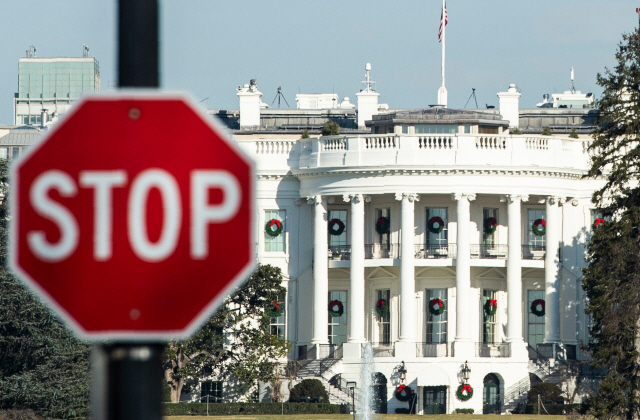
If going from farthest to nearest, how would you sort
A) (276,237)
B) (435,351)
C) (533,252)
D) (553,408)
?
1. (276,237)
2. (533,252)
3. (435,351)
4. (553,408)

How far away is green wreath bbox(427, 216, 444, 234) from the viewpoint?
7506 cm

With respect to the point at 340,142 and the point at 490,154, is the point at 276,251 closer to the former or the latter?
the point at 340,142

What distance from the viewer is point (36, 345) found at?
50125 mm

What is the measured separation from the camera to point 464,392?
229ft

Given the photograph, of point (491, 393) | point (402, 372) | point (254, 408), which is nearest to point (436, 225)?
point (402, 372)

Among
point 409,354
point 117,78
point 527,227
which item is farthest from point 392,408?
point 117,78

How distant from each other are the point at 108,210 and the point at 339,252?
232 feet

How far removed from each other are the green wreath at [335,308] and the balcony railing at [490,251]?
682 centimetres

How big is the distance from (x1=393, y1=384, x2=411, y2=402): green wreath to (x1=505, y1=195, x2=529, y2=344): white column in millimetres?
5608

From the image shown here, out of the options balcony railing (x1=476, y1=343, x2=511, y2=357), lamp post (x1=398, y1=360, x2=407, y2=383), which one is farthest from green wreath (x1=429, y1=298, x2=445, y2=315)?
lamp post (x1=398, y1=360, x2=407, y2=383)

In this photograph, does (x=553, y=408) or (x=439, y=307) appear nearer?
(x=553, y=408)

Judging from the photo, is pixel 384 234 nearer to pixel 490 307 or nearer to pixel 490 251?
pixel 490 251

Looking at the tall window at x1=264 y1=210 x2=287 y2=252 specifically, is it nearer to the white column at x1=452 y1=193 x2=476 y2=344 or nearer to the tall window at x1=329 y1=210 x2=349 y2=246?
the tall window at x1=329 y1=210 x2=349 y2=246

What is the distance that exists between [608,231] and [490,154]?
22257mm
